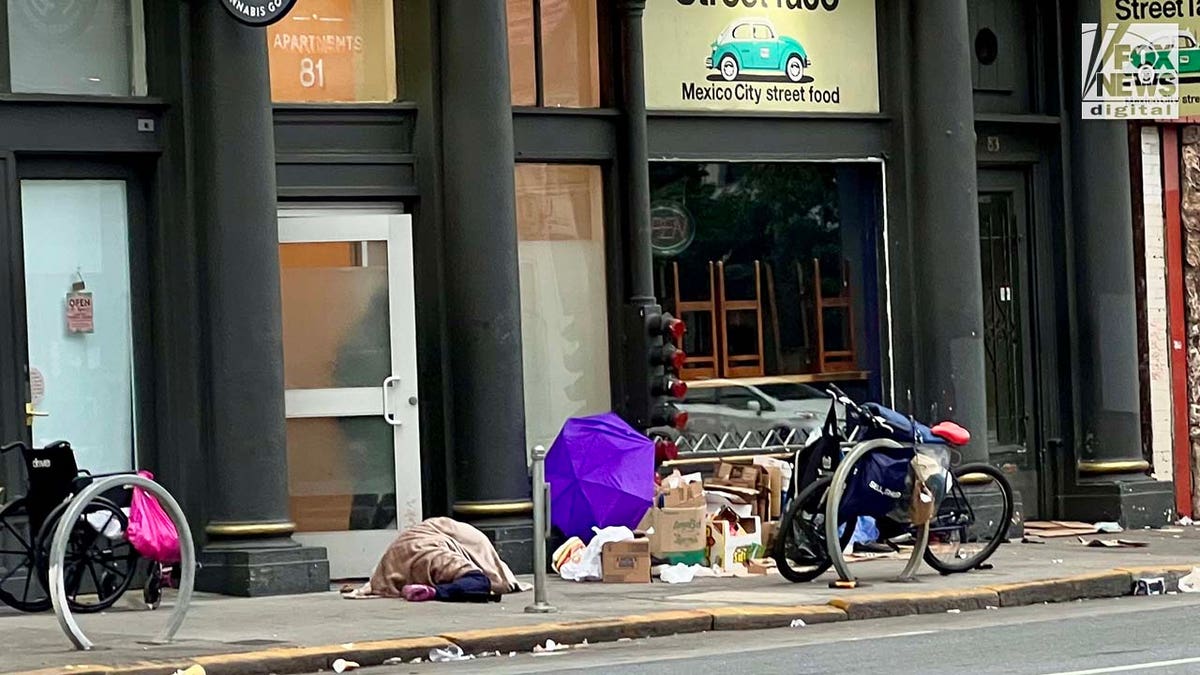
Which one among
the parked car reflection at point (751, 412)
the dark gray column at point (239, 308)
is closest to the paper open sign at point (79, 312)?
the dark gray column at point (239, 308)

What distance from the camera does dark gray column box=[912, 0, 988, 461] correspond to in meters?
16.8

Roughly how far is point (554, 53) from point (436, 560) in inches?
162

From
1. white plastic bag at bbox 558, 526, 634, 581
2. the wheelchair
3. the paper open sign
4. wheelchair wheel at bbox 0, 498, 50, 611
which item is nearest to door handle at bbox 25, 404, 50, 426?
the wheelchair

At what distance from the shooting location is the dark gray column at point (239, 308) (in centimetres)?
1386

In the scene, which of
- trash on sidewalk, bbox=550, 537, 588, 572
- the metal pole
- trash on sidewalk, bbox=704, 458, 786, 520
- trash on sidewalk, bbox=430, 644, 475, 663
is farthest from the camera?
trash on sidewalk, bbox=704, 458, 786, 520

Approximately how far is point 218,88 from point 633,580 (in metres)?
4.14

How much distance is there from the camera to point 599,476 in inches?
581

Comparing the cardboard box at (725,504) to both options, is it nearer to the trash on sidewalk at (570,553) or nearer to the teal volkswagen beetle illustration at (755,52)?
the trash on sidewalk at (570,553)

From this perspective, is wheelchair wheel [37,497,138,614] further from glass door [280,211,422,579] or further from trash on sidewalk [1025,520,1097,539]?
trash on sidewalk [1025,520,1097,539]

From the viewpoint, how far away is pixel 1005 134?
17.8m

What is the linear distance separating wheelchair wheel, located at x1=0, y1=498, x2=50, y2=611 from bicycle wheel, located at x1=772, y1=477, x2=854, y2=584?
4.51 meters

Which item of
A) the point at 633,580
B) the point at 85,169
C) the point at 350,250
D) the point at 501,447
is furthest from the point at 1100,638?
the point at 85,169

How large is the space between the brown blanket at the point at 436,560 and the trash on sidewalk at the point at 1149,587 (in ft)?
13.0

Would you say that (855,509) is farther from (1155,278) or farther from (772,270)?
(1155,278)
